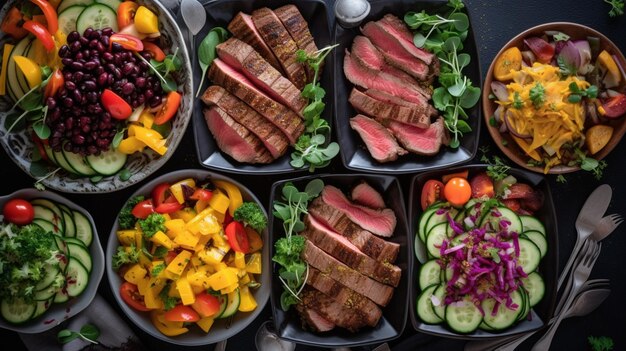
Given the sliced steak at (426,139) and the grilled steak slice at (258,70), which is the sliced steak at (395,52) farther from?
the grilled steak slice at (258,70)

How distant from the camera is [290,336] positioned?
3.14 meters

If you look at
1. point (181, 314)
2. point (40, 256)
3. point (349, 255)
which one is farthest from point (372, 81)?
point (40, 256)

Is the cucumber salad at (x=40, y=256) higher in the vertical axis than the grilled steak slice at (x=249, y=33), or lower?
lower

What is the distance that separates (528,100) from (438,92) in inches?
18.9

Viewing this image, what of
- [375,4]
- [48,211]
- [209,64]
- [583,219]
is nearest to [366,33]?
[375,4]

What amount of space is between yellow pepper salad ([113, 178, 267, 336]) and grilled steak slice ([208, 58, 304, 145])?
0.46 m

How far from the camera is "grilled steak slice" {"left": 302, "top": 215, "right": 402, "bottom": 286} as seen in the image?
314cm

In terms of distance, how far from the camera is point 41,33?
2.85m

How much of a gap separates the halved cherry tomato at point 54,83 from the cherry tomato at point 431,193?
2.03 metres

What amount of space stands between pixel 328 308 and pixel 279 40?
1.51m

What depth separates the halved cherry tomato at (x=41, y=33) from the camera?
2852 mm

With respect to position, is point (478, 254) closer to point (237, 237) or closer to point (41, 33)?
point (237, 237)

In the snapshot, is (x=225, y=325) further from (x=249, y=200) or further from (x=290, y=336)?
(x=249, y=200)

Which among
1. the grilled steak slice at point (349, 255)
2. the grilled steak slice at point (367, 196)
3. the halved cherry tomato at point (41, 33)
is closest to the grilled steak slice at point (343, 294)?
the grilled steak slice at point (349, 255)
